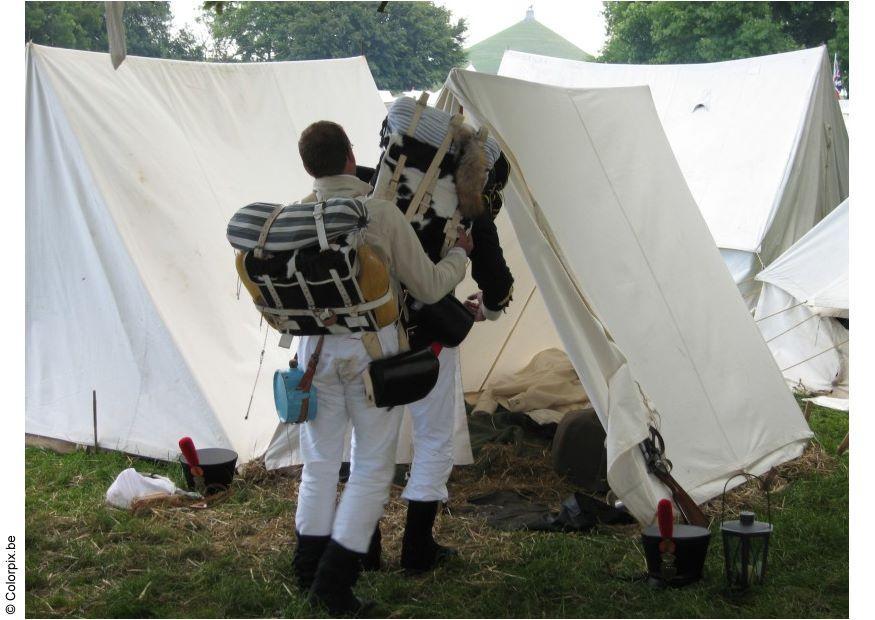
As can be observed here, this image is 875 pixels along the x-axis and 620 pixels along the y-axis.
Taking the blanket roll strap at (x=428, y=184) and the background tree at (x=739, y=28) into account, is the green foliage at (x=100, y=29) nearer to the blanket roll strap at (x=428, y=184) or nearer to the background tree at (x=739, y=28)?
the background tree at (x=739, y=28)

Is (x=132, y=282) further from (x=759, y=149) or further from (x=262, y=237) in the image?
(x=759, y=149)

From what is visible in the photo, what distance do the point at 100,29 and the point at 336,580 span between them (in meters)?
32.2

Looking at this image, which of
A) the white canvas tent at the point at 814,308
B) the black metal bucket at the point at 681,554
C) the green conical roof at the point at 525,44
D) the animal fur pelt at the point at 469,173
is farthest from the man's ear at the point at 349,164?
the green conical roof at the point at 525,44

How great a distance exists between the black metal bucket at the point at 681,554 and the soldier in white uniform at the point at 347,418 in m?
0.84

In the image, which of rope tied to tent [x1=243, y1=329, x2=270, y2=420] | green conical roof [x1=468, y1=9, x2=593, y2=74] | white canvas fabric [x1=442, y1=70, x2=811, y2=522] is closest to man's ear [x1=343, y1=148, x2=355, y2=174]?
white canvas fabric [x1=442, y1=70, x2=811, y2=522]

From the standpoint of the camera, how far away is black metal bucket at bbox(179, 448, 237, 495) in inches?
154

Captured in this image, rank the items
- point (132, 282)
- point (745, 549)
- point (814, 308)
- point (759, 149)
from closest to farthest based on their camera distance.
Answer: point (745, 549) < point (132, 282) < point (814, 308) < point (759, 149)

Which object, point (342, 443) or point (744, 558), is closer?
point (342, 443)

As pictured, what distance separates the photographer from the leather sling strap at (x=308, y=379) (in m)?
2.61

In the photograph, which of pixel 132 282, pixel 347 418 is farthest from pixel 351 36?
pixel 347 418

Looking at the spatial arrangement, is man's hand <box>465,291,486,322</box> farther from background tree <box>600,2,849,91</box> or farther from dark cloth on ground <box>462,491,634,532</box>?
background tree <box>600,2,849,91</box>

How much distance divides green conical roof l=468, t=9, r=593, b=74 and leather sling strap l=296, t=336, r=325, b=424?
63901 millimetres

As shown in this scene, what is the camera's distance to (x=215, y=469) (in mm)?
3924

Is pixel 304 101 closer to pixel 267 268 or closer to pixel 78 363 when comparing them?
pixel 78 363
